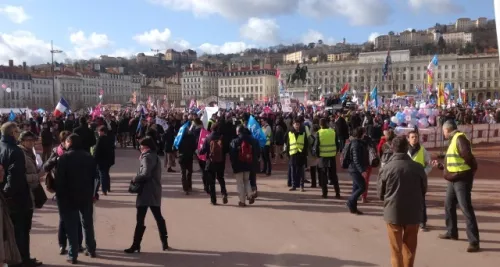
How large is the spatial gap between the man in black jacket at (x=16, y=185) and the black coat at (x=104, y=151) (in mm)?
4240

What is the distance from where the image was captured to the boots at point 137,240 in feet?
20.7

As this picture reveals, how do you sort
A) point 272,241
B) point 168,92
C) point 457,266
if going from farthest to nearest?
1. point 168,92
2. point 272,241
3. point 457,266

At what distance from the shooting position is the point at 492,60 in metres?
113

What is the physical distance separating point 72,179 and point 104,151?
4.25 metres

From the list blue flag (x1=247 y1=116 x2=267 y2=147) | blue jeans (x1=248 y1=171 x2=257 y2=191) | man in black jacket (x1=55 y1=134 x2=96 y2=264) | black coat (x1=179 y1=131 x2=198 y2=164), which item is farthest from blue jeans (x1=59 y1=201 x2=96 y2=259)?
blue flag (x1=247 y1=116 x2=267 y2=147)

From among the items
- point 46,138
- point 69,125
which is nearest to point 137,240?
point 46,138

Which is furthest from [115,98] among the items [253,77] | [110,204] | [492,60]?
[110,204]

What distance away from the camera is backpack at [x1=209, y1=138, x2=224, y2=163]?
29.7 feet

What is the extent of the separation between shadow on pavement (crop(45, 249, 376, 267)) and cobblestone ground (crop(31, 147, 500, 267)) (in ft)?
0.04

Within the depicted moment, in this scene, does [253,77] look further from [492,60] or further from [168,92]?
[492,60]

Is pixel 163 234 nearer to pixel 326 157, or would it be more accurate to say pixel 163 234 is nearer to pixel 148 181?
pixel 148 181

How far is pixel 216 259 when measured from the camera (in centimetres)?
612

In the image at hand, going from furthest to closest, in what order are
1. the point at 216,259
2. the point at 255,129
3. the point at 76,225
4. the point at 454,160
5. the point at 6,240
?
the point at 255,129 < the point at 454,160 < the point at 216,259 < the point at 76,225 < the point at 6,240

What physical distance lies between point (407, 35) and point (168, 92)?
106076 millimetres
